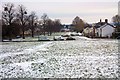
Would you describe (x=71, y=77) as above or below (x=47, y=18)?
below

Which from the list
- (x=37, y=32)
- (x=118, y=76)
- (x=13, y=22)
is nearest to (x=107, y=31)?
(x=13, y=22)

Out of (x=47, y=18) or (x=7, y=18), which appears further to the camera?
(x=47, y=18)

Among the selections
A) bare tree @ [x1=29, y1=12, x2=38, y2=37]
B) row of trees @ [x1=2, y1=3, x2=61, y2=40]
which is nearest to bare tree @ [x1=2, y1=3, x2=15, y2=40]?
row of trees @ [x1=2, y1=3, x2=61, y2=40]

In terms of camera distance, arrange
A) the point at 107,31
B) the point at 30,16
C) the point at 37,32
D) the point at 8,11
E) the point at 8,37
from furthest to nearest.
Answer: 1. the point at 37,32
2. the point at 30,16
3. the point at 107,31
4. the point at 8,11
5. the point at 8,37

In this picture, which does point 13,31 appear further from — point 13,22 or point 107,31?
point 107,31

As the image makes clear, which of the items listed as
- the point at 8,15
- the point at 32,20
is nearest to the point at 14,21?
the point at 8,15

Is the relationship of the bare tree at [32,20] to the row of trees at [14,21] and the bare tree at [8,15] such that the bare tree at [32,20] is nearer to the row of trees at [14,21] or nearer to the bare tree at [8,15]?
the row of trees at [14,21]

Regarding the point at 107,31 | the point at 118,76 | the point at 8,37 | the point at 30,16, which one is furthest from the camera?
the point at 30,16

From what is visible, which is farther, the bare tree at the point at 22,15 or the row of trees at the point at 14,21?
the bare tree at the point at 22,15

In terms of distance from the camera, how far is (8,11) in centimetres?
6556

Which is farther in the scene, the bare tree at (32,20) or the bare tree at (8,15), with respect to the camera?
the bare tree at (32,20)

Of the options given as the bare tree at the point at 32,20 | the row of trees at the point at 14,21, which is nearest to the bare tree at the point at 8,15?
the row of trees at the point at 14,21

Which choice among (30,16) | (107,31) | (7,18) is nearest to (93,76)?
(7,18)

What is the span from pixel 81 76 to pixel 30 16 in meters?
75.3
